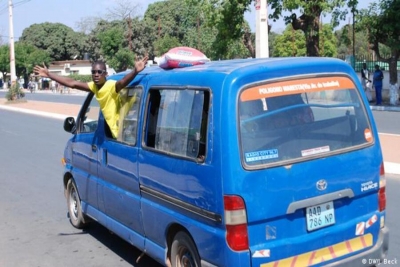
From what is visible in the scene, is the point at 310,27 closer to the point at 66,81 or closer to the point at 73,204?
the point at 73,204

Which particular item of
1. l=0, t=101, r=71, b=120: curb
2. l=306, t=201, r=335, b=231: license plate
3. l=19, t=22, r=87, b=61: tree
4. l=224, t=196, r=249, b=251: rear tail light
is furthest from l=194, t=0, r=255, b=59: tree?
l=19, t=22, r=87, b=61: tree

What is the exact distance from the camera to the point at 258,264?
390 centimetres

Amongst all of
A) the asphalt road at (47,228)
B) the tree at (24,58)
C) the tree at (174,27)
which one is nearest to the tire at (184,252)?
the asphalt road at (47,228)

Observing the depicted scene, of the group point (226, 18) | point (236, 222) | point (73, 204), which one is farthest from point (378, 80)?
point (236, 222)

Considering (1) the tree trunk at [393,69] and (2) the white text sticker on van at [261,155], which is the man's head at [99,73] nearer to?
(2) the white text sticker on van at [261,155]

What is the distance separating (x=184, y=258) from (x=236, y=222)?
2.94 ft

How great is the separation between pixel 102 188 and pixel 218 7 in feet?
61.0

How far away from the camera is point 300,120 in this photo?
4.22m

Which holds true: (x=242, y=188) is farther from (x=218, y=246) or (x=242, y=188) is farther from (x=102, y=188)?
(x=102, y=188)

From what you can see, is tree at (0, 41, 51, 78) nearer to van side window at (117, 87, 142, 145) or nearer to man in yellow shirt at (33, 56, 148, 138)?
man in yellow shirt at (33, 56, 148, 138)

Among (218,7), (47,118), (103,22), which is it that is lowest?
(47,118)

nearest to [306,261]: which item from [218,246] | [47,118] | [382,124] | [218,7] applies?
[218,246]

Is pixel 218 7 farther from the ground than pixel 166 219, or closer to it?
farther from the ground

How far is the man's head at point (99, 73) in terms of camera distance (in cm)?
594
